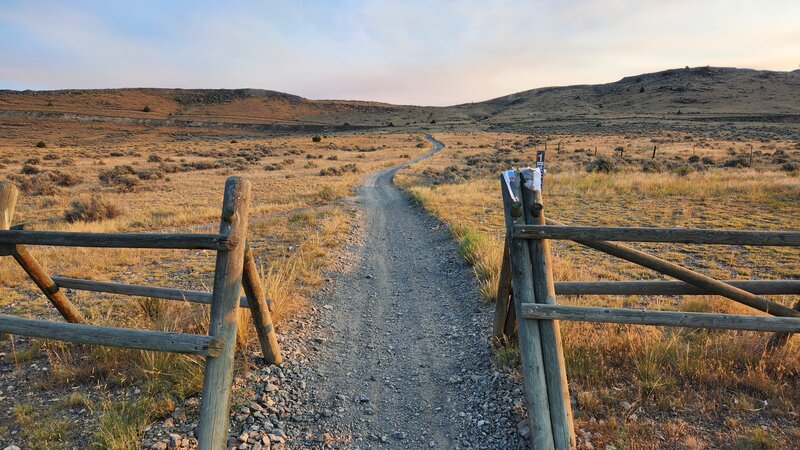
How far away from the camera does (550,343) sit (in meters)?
3.48

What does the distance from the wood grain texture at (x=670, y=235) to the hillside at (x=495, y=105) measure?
88.5 m

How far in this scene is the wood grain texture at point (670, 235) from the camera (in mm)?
3404

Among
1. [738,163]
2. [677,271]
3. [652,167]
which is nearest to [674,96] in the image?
[738,163]

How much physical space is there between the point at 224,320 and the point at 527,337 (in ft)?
8.33

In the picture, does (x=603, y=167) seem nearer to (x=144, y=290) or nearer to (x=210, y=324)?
(x=144, y=290)

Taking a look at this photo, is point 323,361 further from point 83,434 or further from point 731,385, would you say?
point 731,385

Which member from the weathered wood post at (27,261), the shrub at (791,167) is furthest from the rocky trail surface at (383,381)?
the shrub at (791,167)

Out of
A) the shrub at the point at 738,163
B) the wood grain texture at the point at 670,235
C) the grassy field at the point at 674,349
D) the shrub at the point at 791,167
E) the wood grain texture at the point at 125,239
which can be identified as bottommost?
the grassy field at the point at 674,349

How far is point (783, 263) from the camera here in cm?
864

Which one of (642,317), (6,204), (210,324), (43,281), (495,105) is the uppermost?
(495,105)

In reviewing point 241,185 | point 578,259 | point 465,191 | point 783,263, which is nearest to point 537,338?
point 241,185

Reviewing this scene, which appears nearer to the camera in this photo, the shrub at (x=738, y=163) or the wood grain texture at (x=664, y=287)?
the wood grain texture at (x=664, y=287)

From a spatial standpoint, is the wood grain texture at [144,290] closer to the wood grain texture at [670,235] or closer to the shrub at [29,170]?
the wood grain texture at [670,235]

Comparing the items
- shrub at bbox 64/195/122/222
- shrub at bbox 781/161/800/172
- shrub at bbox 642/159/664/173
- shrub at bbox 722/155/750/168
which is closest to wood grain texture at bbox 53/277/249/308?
shrub at bbox 64/195/122/222
